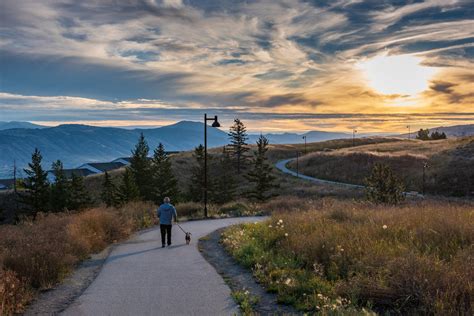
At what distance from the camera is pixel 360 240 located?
10188 mm

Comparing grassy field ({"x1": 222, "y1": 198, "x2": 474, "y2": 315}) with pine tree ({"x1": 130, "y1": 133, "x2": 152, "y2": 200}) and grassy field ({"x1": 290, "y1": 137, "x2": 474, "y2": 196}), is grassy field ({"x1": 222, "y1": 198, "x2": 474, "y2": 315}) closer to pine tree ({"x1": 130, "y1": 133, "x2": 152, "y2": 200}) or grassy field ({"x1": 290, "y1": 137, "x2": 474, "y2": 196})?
grassy field ({"x1": 290, "y1": 137, "x2": 474, "y2": 196})

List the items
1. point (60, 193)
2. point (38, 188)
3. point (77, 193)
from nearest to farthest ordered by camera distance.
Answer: point (60, 193) < point (77, 193) < point (38, 188)

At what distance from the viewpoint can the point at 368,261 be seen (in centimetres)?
854

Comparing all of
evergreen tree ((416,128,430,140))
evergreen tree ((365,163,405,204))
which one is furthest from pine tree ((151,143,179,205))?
evergreen tree ((416,128,430,140))

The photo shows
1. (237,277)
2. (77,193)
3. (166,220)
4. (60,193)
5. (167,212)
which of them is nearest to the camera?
(237,277)

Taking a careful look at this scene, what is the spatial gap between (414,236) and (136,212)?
53.6ft

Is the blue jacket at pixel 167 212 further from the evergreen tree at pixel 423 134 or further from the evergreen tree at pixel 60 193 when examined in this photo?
the evergreen tree at pixel 423 134

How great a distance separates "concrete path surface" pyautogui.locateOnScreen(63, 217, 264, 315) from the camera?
305 inches

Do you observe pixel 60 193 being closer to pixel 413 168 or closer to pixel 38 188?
pixel 38 188

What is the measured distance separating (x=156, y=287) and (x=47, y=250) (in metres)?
3.39

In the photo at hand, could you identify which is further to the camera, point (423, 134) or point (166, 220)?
point (423, 134)

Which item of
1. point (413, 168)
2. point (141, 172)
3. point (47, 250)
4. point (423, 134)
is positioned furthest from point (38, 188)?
point (423, 134)

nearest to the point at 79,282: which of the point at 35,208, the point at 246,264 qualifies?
the point at 246,264

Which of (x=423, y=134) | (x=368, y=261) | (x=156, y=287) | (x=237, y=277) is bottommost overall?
(x=237, y=277)
